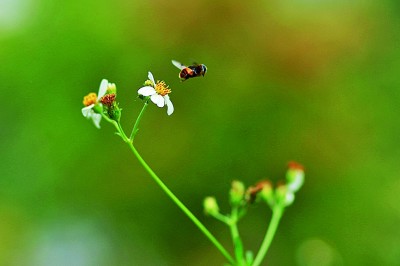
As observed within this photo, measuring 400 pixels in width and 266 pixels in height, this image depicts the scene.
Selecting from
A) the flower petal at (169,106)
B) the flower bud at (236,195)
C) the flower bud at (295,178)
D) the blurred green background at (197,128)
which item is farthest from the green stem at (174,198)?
the blurred green background at (197,128)

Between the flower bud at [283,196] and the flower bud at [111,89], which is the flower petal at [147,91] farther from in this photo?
the flower bud at [283,196]

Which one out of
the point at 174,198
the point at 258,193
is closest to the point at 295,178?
the point at 258,193

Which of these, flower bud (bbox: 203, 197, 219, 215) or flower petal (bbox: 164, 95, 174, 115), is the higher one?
flower petal (bbox: 164, 95, 174, 115)


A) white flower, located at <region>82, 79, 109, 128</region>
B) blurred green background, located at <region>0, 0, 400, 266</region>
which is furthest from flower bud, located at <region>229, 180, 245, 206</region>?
blurred green background, located at <region>0, 0, 400, 266</region>

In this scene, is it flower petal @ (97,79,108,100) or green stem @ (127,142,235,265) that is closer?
green stem @ (127,142,235,265)

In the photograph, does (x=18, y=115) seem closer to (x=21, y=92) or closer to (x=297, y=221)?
(x=21, y=92)

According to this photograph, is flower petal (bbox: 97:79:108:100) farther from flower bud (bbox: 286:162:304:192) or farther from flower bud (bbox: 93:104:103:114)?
flower bud (bbox: 286:162:304:192)

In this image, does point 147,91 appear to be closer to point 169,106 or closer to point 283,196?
point 169,106
